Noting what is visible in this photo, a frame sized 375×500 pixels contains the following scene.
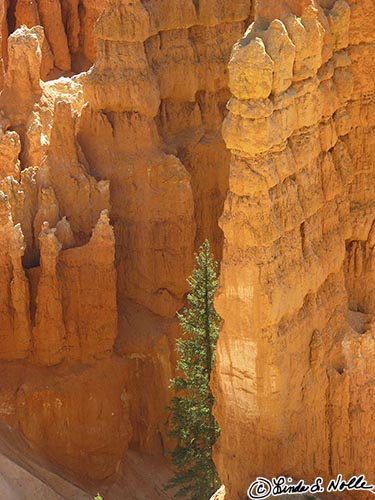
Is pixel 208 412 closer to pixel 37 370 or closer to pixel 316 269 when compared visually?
pixel 37 370

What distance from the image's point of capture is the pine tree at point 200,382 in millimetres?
22062

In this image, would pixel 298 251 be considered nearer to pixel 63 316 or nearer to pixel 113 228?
pixel 63 316

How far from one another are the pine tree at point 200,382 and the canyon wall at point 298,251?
500cm

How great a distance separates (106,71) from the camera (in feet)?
82.7

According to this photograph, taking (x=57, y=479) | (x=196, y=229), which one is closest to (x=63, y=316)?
(x=57, y=479)

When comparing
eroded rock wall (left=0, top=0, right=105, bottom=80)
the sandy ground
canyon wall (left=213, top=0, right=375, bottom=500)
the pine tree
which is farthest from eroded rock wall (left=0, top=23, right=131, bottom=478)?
eroded rock wall (left=0, top=0, right=105, bottom=80)

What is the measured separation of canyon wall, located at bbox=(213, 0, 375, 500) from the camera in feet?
48.0

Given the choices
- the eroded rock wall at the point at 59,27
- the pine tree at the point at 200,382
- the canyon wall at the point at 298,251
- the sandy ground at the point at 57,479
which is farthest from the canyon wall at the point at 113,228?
the eroded rock wall at the point at 59,27

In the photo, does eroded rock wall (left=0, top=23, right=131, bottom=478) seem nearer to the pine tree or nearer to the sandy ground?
the sandy ground

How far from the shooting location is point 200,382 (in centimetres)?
2234

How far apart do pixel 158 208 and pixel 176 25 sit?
449 cm

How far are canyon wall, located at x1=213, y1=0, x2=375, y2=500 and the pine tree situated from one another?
4996mm

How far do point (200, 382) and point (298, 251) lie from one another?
7.46 meters

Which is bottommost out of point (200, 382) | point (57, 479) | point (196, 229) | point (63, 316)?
point (57, 479)
